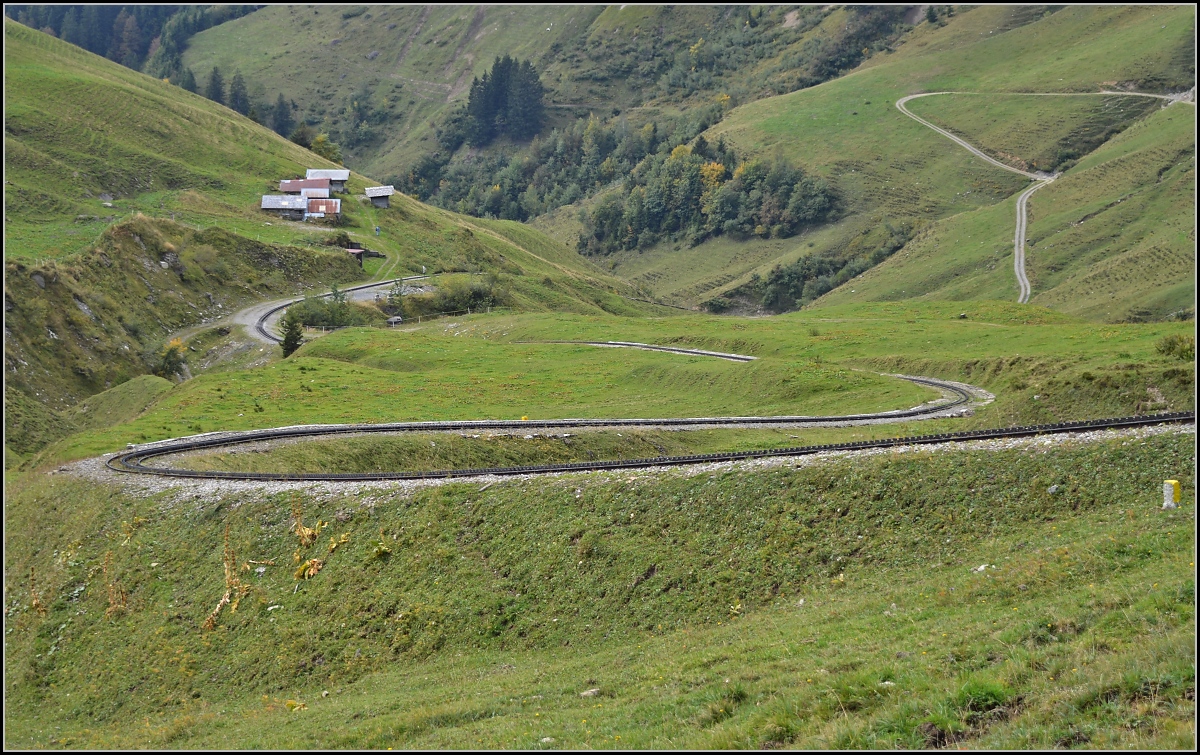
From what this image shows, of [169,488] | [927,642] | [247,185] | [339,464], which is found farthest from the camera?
[247,185]

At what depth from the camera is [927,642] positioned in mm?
17750

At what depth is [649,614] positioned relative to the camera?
1016 inches

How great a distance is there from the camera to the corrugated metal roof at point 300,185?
557 ft

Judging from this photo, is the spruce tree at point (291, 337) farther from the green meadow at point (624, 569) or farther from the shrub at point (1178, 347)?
the shrub at point (1178, 347)

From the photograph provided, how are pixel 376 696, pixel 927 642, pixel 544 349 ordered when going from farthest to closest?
pixel 544 349, pixel 376 696, pixel 927 642

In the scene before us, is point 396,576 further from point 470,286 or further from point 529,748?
point 470,286

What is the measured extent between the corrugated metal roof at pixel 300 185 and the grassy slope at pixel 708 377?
3012 inches

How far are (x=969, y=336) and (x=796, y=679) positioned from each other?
2860 inches

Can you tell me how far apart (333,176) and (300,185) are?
735 centimetres

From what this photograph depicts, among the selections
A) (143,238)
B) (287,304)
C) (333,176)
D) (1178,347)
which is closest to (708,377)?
(1178,347)

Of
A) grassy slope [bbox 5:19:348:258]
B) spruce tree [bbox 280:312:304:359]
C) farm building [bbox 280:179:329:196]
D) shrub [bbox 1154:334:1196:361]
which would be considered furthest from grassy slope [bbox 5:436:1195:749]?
farm building [bbox 280:179:329:196]

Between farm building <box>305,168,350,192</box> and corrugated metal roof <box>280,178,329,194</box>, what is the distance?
2768mm

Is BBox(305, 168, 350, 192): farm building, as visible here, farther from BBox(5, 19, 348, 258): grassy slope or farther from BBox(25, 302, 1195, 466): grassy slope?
BBox(25, 302, 1195, 466): grassy slope

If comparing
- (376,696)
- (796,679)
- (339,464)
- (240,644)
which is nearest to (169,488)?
(339,464)
